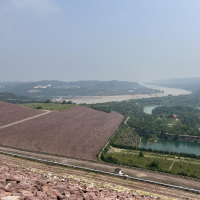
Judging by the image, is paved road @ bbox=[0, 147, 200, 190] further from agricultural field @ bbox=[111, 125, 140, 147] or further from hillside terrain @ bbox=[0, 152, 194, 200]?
agricultural field @ bbox=[111, 125, 140, 147]

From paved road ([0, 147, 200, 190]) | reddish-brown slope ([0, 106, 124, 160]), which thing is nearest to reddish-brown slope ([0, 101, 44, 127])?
reddish-brown slope ([0, 106, 124, 160])

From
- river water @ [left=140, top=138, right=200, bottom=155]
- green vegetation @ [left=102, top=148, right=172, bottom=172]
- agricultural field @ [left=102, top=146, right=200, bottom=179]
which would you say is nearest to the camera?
agricultural field @ [left=102, top=146, right=200, bottom=179]

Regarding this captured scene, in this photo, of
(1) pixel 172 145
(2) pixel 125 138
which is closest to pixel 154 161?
(2) pixel 125 138

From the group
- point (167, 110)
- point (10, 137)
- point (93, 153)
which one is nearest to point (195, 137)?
point (93, 153)

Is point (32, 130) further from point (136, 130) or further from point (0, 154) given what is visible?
point (136, 130)

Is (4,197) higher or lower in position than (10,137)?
higher

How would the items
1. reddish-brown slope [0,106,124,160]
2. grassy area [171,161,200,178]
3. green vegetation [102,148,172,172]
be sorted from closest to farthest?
grassy area [171,161,200,178] < green vegetation [102,148,172,172] < reddish-brown slope [0,106,124,160]
